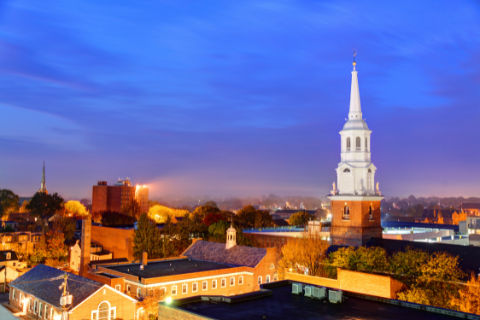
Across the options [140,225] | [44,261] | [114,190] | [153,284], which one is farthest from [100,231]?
[114,190]

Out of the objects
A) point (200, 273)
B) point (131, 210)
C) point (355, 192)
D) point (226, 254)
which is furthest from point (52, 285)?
point (131, 210)

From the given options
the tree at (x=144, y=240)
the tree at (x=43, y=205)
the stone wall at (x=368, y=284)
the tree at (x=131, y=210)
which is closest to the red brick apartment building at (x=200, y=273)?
the tree at (x=144, y=240)

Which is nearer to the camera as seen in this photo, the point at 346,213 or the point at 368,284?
the point at 368,284

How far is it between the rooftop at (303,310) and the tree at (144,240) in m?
50.8

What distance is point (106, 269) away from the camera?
54469 millimetres

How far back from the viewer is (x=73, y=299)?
138 feet

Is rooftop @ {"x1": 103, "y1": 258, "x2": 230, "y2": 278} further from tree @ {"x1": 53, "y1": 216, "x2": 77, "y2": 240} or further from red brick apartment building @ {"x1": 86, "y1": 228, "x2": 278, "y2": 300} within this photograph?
tree @ {"x1": 53, "y1": 216, "x2": 77, "y2": 240}

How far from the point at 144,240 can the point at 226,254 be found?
17.9 m

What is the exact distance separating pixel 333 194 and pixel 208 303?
28.4 meters

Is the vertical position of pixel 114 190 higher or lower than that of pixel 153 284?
higher

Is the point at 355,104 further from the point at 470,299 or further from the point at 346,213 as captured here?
the point at 470,299

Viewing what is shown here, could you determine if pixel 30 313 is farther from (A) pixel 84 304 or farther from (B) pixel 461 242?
(B) pixel 461 242

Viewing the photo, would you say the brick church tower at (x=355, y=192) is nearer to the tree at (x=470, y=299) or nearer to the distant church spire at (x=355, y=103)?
the distant church spire at (x=355, y=103)

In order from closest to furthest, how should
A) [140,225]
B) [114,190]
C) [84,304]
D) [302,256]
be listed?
[84,304] → [302,256] → [140,225] → [114,190]
